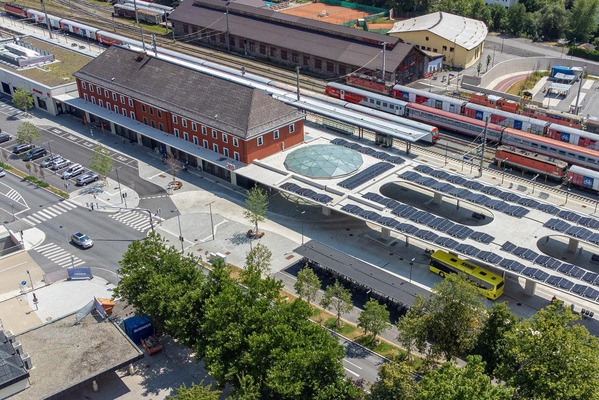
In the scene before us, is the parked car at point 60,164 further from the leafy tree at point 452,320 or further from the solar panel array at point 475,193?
the leafy tree at point 452,320

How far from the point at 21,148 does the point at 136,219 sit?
3111cm

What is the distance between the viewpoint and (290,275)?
7281 cm

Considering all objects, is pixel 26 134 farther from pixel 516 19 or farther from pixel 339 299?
pixel 516 19

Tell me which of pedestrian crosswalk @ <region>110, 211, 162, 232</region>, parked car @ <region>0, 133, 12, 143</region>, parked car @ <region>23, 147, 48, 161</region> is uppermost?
parked car @ <region>0, 133, 12, 143</region>

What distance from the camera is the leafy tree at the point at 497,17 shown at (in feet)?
532

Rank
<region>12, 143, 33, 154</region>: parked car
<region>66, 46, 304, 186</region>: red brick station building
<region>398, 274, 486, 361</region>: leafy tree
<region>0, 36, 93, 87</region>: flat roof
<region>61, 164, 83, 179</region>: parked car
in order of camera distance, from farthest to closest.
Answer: <region>0, 36, 93, 87</region>: flat roof → <region>12, 143, 33, 154</region>: parked car → <region>61, 164, 83, 179</region>: parked car → <region>66, 46, 304, 186</region>: red brick station building → <region>398, 274, 486, 361</region>: leafy tree

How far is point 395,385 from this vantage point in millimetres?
47969

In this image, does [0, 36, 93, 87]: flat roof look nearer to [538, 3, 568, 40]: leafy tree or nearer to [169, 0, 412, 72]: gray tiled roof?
[169, 0, 412, 72]: gray tiled roof

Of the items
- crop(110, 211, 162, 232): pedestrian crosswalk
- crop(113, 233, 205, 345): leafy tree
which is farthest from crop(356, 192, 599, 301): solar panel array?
crop(110, 211, 162, 232): pedestrian crosswalk

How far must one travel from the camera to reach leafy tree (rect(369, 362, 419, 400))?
47469 millimetres

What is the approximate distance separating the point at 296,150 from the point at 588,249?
40.5 meters

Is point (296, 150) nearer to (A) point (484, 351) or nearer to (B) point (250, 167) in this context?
(B) point (250, 167)

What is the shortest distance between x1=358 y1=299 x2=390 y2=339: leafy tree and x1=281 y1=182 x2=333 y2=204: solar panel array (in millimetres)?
20239

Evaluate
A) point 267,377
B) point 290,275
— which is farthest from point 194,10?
point 267,377
